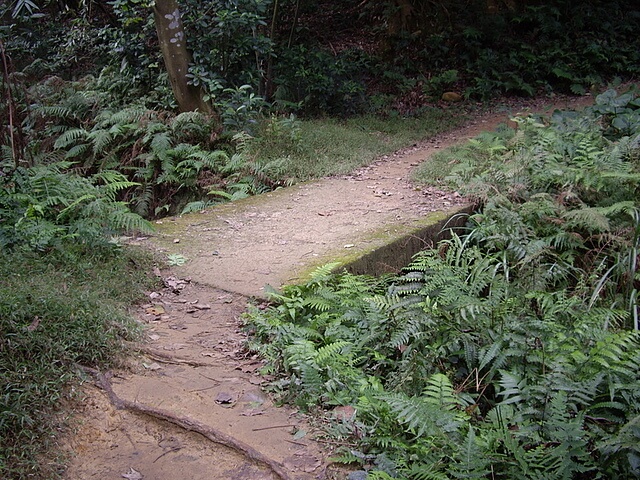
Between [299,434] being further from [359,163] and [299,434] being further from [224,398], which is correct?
[359,163]

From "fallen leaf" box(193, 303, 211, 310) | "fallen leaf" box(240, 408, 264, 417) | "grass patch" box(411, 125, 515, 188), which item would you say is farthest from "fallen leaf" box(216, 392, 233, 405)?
"grass patch" box(411, 125, 515, 188)

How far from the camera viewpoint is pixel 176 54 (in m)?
9.67

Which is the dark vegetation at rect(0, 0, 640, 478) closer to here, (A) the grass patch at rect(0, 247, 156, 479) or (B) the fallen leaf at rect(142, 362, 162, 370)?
(A) the grass patch at rect(0, 247, 156, 479)

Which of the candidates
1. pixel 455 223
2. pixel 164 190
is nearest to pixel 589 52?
pixel 455 223

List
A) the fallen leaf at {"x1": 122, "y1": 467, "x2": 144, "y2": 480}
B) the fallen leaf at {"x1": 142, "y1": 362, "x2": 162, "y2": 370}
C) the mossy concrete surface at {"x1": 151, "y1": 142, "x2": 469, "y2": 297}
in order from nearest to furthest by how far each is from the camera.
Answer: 1. the fallen leaf at {"x1": 122, "y1": 467, "x2": 144, "y2": 480}
2. the fallen leaf at {"x1": 142, "y1": 362, "x2": 162, "y2": 370}
3. the mossy concrete surface at {"x1": 151, "y1": 142, "x2": 469, "y2": 297}

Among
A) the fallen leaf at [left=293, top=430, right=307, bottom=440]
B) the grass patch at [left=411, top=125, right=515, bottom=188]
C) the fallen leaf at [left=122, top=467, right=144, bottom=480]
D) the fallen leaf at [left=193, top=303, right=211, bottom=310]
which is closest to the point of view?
the fallen leaf at [left=122, top=467, right=144, bottom=480]

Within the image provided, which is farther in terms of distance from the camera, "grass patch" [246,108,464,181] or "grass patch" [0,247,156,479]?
"grass patch" [246,108,464,181]

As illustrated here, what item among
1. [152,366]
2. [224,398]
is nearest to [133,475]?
[224,398]

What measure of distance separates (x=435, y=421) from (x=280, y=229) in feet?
11.4

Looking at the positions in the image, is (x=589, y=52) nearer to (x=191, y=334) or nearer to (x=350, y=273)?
(x=350, y=273)

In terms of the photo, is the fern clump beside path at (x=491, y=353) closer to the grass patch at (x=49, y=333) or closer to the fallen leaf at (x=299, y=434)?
the fallen leaf at (x=299, y=434)

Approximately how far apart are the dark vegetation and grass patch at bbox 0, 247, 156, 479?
0.01m

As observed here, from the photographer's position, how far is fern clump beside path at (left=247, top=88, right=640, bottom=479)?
3047mm

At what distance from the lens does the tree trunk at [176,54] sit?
9.41 metres
